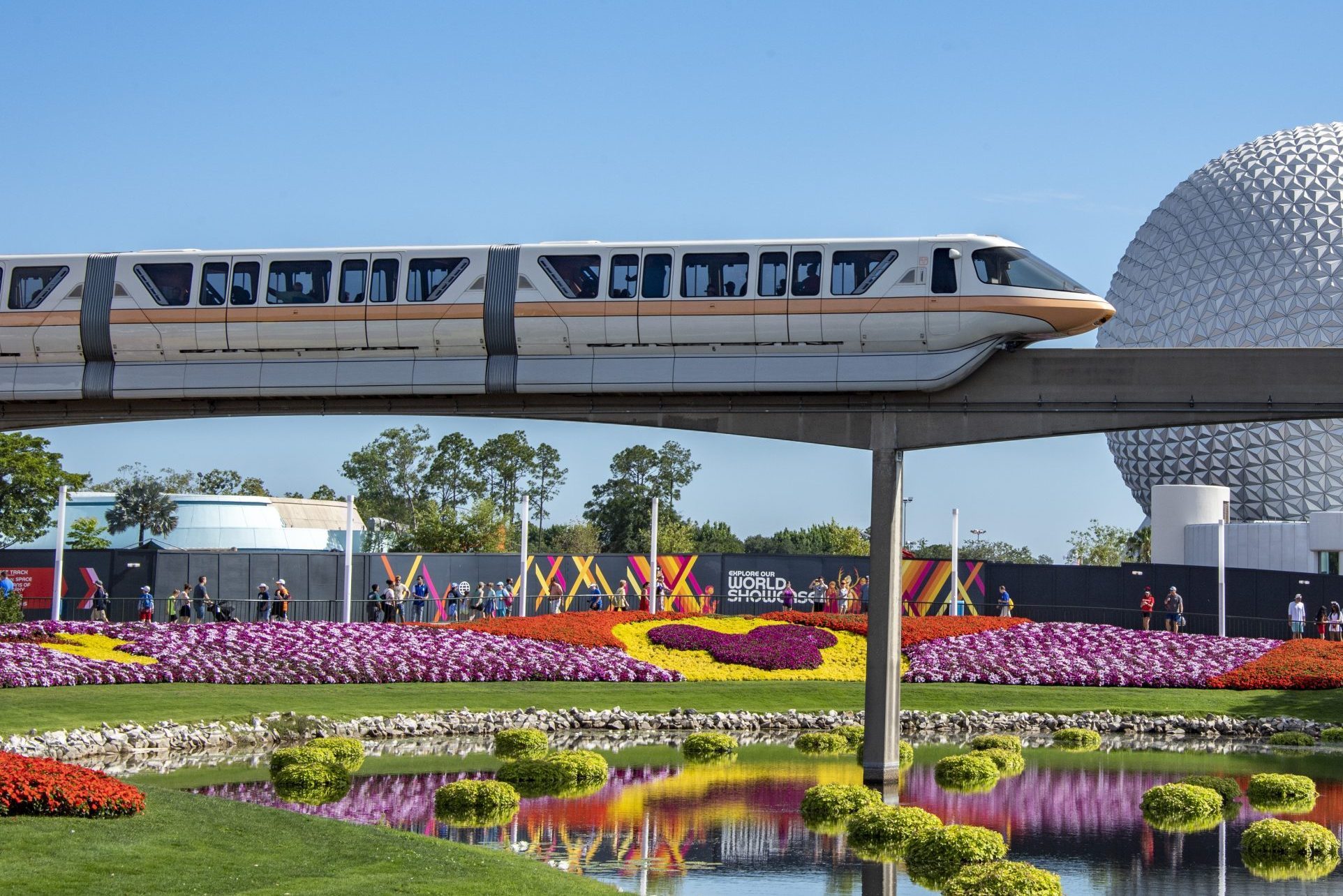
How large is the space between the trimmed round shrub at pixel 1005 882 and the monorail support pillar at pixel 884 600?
7611 millimetres

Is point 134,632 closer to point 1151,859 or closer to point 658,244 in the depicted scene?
point 658,244

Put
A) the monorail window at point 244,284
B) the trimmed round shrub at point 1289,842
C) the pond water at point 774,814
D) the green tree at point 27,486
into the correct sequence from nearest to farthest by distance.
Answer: the pond water at point 774,814 < the trimmed round shrub at point 1289,842 < the monorail window at point 244,284 < the green tree at point 27,486

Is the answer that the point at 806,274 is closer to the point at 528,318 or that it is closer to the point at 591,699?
the point at 528,318

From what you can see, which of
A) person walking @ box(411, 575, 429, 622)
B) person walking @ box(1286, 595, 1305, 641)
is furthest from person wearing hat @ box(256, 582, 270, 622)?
person walking @ box(1286, 595, 1305, 641)

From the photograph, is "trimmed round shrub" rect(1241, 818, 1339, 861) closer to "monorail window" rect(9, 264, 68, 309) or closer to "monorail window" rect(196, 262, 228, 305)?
"monorail window" rect(196, 262, 228, 305)

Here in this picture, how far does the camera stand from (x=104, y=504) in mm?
95562

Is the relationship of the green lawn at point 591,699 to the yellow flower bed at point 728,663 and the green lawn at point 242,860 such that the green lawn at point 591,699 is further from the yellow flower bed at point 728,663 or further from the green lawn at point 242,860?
the green lawn at point 242,860

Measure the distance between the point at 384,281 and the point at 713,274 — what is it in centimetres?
622

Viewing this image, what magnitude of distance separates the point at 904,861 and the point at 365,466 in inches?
4226

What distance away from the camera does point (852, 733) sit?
32.2 meters

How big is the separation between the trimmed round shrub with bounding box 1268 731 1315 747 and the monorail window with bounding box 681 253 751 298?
1675 cm

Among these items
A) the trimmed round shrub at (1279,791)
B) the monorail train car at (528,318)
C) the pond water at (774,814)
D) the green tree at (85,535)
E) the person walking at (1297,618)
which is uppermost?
the monorail train car at (528,318)

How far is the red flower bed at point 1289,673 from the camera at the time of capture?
127ft

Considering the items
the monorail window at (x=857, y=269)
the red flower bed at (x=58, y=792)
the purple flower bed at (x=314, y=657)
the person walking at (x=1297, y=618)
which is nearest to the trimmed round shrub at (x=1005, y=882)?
the red flower bed at (x=58, y=792)
